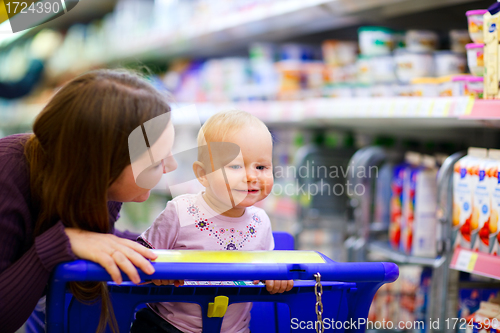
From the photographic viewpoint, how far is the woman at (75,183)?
83 cm

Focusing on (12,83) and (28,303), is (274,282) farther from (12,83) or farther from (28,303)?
(12,83)

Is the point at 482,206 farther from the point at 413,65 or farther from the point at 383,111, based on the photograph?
the point at 413,65

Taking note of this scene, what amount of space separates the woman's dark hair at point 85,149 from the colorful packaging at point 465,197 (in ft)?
2.72

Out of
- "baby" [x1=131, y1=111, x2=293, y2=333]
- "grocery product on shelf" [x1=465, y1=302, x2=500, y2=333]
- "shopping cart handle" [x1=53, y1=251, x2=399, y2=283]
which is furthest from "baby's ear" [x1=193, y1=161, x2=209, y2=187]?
"grocery product on shelf" [x1=465, y1=302, x2=500, y2=333]

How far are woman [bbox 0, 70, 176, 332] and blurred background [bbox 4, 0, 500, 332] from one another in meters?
0.18

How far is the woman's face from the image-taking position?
904 mm

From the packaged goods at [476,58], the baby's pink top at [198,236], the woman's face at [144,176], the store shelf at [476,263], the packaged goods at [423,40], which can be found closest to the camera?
the woman's face at [144,176]

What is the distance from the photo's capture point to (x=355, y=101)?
5.85ft

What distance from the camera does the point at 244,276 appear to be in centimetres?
79

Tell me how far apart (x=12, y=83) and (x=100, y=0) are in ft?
5.34

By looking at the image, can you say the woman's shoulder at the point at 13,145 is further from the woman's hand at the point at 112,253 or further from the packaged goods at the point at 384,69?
the packaged goods at the point at 384,69

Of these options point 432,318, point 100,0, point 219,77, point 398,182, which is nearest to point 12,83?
point 100,0

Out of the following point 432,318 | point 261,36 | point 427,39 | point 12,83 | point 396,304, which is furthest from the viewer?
point 12,83

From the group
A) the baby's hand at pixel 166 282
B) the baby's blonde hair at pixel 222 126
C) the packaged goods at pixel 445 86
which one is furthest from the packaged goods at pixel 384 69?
the baby's hand at pixel 166 282
